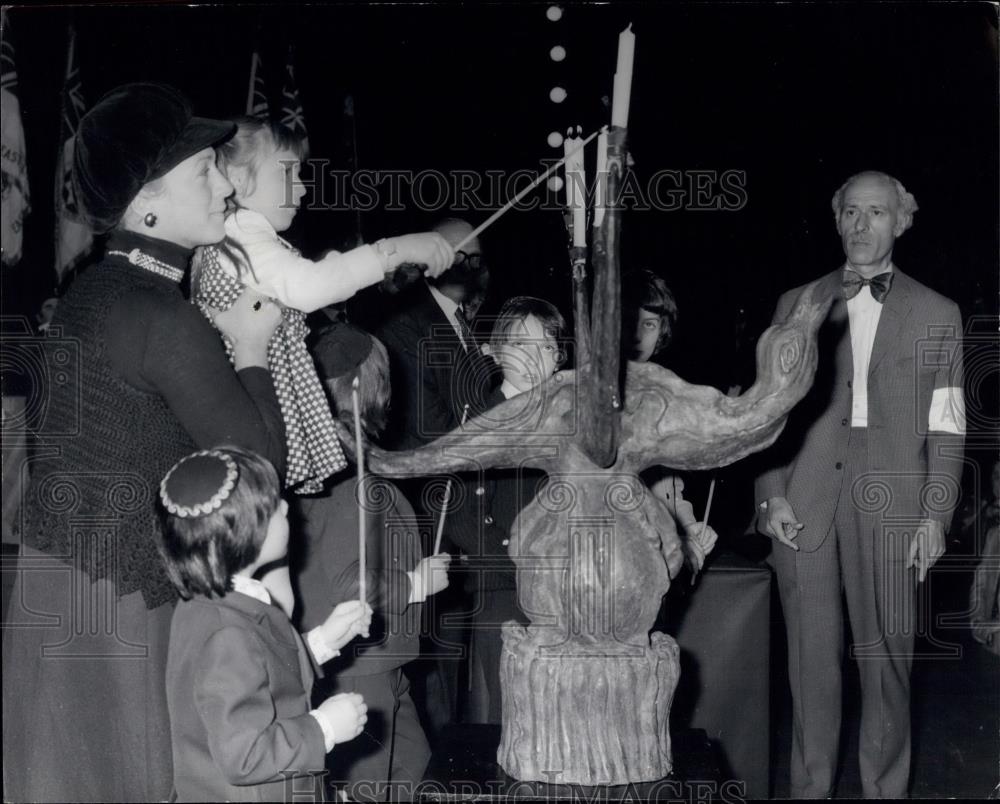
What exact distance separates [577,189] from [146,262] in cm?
60

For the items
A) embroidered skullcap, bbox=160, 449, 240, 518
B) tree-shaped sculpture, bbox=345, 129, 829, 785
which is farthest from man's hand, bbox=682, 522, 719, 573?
embroidered skullcap, bbox=160, 449, 240, 518

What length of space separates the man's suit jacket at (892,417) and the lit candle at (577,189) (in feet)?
2.38

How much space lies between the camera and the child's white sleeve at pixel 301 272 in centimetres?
163

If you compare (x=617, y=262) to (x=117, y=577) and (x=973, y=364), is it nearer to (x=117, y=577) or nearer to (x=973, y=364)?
(x=117, y=577)

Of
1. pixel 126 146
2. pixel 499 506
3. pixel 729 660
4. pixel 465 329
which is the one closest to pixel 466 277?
pixel 465 329

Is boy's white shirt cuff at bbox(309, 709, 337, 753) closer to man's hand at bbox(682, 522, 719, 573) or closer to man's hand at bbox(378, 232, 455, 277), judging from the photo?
man's hand at bbox(378, 232, 455, 277)

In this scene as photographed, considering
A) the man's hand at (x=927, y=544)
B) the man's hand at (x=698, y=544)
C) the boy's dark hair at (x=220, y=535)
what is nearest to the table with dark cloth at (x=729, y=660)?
the man's hand at (x=698, y=544)

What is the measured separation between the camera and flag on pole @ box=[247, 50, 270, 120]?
2092mm

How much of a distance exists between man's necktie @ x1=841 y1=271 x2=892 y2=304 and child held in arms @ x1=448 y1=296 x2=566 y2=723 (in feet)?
1.96

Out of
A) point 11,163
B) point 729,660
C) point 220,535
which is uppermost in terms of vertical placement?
point 11,163

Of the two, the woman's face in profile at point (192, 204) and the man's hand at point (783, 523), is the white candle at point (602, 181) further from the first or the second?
the man's hand at point (783, 523)

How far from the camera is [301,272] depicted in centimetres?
166

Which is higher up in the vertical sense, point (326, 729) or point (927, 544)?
point (927, 544)

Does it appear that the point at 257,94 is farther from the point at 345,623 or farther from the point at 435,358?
the point at 345,623
